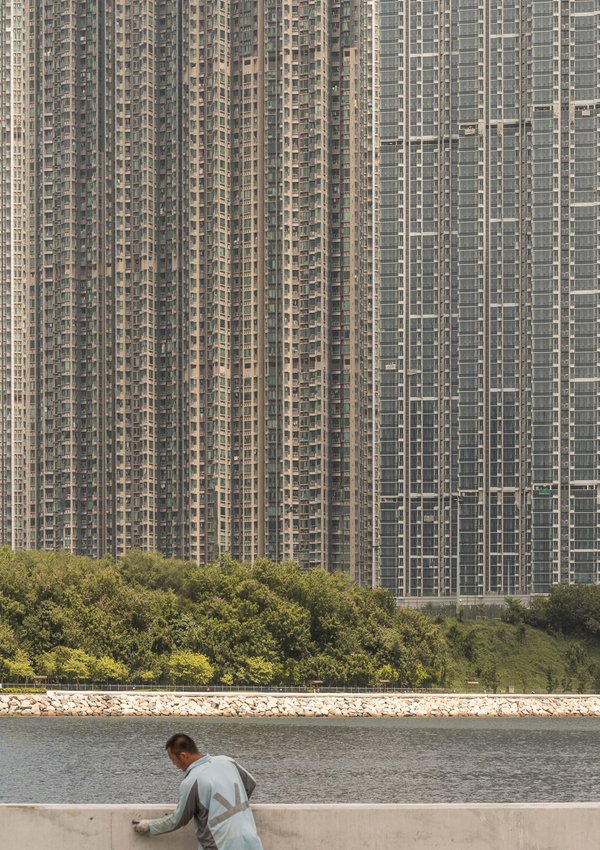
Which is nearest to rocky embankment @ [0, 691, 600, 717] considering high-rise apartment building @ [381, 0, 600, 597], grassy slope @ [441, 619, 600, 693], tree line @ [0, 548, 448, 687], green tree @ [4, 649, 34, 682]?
tree line @ [0, 548, 448, 687]

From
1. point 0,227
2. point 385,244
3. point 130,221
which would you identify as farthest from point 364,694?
point 0,227

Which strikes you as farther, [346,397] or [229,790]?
[346,397]

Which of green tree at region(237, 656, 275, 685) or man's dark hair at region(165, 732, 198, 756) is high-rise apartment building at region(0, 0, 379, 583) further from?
man's dark hair at region(165, 732, 198, 756)

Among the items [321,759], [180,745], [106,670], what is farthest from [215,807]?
[106,670]

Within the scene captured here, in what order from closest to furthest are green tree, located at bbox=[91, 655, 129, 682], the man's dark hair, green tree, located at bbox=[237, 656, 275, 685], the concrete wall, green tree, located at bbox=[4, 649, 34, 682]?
the man's dark hair < the concrete wall < green tree, located at bbox=[4, 649, 34, 682] < green tree, located at bbox=[91, 655, 129, 682] < green tree, located at bbox=[237, 656, 275, 685]

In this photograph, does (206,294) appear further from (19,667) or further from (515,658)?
(19,667)

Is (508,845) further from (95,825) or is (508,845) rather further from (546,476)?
(546,476)

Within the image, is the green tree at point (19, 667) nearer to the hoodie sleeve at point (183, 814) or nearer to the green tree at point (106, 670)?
the green tree at point (106, 670)
